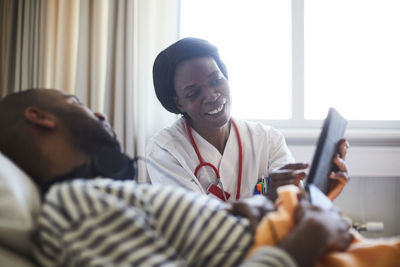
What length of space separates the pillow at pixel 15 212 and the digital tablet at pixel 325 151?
27.0 inches

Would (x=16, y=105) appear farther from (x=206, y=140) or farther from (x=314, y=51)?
(x=314, y=51)

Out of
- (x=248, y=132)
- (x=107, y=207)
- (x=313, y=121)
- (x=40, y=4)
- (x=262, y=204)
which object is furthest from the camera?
(x=313, y=121)

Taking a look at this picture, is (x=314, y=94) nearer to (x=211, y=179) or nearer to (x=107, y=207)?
(x=211, y=179)

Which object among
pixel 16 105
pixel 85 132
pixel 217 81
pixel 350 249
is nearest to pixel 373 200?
pixel 217 81

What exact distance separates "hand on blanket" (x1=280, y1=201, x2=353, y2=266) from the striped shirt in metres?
0.03

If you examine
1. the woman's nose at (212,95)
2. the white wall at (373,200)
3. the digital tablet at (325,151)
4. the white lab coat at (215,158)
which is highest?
the woman's nose at (212,95)

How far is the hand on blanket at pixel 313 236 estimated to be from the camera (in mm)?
710

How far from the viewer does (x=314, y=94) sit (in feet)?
8.41

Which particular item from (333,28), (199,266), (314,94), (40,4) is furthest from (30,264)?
(333,28)

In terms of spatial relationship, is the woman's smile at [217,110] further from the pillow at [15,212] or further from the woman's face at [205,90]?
the pillow at [15,212]

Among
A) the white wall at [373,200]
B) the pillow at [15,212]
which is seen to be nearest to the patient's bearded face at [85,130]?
the pillow at [15,212]

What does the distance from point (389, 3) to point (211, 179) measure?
70.8 inches

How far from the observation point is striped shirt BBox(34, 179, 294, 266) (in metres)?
0.67

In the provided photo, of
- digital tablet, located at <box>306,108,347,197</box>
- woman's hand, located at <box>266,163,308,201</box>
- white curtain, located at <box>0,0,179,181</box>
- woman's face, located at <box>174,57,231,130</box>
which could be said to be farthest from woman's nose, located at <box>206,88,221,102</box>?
white curtain, located at <box>0,0,179,181</box>
